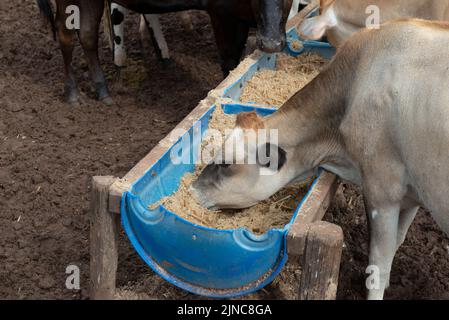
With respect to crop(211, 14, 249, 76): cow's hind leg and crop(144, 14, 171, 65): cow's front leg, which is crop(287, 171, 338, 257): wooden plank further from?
crop(144, 14, 171, 65): cow's front leg

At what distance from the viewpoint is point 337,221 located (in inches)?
185

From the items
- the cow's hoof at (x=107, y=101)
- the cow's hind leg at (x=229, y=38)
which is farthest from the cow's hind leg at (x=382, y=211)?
the cow's hoof at (x=107, y=101)

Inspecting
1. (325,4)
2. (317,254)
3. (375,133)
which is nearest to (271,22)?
(325,4)

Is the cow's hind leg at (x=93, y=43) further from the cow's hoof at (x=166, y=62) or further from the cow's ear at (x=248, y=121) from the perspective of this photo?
the cow's ear at (x=248, y=121)

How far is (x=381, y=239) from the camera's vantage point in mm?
3463

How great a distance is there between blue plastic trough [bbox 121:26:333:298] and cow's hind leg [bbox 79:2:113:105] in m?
2.91

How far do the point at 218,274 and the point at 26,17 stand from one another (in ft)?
17.7

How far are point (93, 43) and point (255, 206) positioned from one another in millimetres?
2941

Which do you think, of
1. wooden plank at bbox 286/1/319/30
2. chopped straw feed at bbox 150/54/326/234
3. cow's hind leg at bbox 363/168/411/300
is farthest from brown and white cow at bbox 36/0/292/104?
cow's hind leg at bbox 363/168/411/300

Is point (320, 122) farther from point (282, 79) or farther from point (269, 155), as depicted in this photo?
point (282, 79)

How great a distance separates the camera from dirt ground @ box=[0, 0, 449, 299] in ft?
13.3

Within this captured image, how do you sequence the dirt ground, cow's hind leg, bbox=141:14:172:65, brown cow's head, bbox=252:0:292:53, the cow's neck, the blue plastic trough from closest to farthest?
the blue plastic trough < the cow's neck < the dirt ground < brown cow's head, bbox=252:0:292:53 < cow's hind leg, bbox=141:14:172:65

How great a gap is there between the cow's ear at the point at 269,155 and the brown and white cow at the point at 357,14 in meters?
1.59

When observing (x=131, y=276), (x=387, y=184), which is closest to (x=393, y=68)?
(x=387, y=184)
